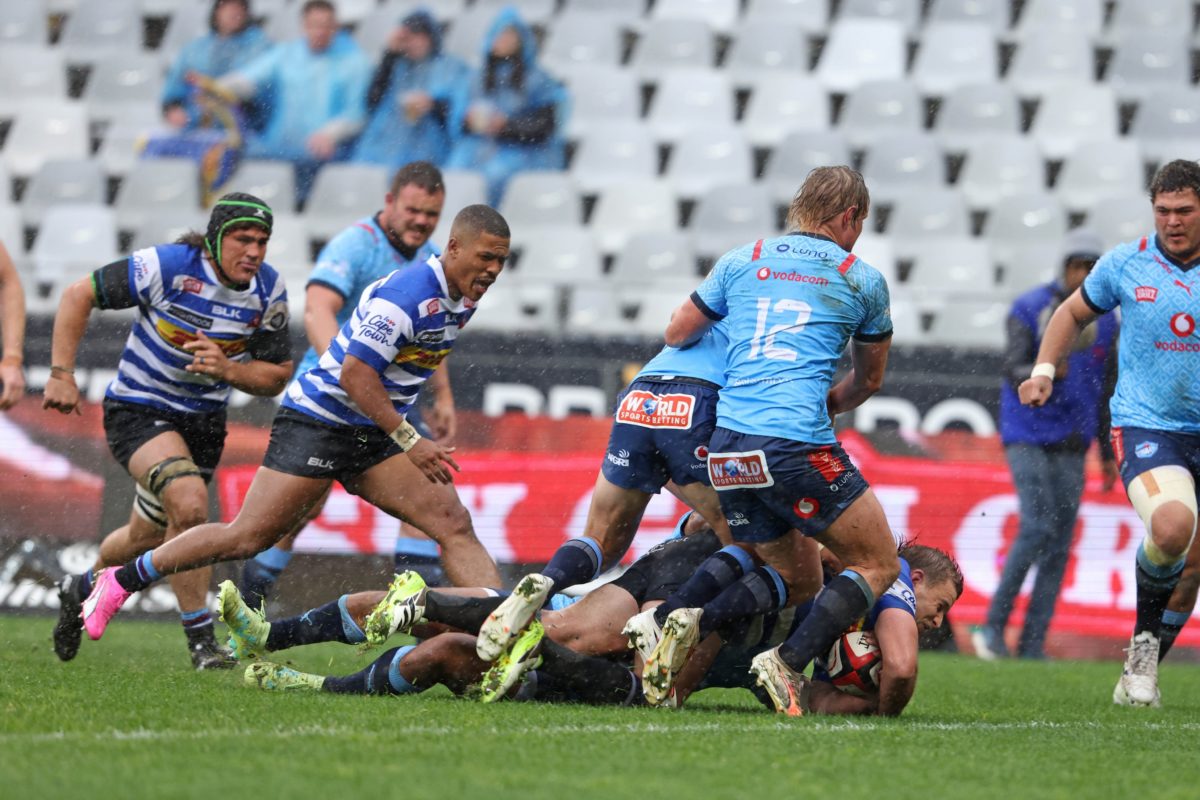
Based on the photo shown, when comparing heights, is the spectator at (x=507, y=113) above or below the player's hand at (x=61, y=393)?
above

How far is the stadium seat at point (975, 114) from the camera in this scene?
1480cm

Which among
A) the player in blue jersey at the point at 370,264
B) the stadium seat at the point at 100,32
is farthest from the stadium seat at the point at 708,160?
the player in blue jersey at the point at 370,264

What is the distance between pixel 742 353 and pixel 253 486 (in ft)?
6.85

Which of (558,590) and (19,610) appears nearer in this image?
(558,590)

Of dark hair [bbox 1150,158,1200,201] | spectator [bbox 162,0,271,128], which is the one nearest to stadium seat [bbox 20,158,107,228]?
spectator [bbox 162,0,271,128]

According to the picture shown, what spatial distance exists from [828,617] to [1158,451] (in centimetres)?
201

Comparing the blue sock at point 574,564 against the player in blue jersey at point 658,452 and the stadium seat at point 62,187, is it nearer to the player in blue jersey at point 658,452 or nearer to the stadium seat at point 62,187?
the player in blue jersey at point 658,452

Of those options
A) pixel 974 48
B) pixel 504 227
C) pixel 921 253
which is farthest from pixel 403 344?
pixel 974 48

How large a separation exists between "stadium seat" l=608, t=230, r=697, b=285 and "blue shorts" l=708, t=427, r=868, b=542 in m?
7.39

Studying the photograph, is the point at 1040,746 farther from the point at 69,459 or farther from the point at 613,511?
the point at 69,459

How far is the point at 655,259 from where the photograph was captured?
1305cm

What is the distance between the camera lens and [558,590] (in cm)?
577

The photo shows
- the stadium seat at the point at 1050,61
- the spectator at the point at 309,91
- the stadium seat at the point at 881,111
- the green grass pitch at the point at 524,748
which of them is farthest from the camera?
the stadium seat at the point at 1050,61

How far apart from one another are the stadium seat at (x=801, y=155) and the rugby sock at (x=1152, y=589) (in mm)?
7734
